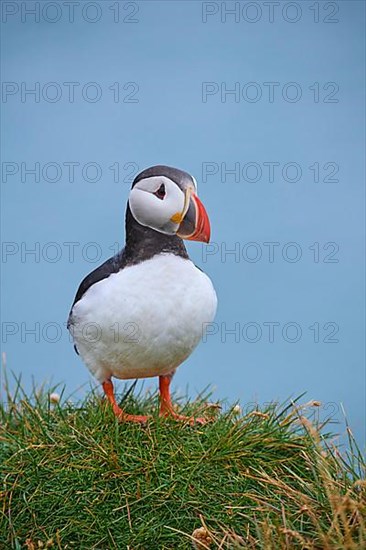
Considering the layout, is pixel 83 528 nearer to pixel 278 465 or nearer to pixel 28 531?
pixel 28 531

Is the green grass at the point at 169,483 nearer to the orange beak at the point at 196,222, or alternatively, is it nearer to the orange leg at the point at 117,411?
the orange leg at the point at 117,411

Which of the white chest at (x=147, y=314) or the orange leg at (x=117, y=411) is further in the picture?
the orange leg at (x=117, y=411)

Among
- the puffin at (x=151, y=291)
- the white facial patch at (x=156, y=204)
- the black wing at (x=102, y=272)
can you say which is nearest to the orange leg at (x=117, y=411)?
the puffin at (x=151, y=291)

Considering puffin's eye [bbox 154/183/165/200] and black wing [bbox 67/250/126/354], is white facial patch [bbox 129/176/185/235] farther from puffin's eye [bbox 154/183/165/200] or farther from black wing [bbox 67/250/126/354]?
black wing [bbox 67/250/126/354]

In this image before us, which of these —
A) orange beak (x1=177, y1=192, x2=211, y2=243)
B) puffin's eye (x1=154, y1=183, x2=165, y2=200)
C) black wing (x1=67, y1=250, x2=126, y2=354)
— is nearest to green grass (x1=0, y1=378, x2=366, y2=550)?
black wing (x1=67, y1=250, x2=126, y2=354)

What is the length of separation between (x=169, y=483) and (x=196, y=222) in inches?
30.3

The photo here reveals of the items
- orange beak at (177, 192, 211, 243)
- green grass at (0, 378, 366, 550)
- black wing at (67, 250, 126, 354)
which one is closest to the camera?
green grass at (0, 378, 366, 550)

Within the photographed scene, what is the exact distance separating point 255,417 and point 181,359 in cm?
31

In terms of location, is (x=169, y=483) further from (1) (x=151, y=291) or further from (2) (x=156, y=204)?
(2) (x=156, y=204)

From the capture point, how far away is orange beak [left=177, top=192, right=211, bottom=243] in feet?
8.65

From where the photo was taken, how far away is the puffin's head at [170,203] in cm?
264

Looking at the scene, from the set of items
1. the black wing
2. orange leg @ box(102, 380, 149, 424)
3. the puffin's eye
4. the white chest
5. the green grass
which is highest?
the puffin's eye

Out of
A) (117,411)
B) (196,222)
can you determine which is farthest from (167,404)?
(196,222)

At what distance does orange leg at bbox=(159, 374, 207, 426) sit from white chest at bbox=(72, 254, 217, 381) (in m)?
0.16
